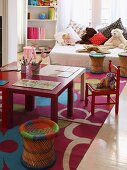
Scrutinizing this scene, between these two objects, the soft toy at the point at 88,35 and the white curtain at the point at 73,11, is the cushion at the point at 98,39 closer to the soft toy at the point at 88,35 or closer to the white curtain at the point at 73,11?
the soft toy at the point at 88,35

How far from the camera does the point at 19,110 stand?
3537mm

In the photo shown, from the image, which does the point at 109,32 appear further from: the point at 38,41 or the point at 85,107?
the point at 85,107

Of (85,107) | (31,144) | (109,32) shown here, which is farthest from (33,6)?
(31,144)

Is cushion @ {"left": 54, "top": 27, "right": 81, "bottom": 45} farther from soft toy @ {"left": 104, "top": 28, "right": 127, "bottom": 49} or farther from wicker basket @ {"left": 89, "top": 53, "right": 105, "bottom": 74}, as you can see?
wicker basket @ {"left": 89, "top": 53, "right": 105, "bottom": 74}

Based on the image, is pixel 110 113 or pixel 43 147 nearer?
pixel 43 147

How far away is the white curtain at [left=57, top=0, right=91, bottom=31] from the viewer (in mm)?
7246

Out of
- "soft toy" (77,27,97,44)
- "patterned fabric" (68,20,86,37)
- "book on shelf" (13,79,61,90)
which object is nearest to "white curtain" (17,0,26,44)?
"patterned fabric" (68,20,86,37)

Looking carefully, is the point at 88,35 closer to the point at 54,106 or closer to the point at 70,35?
the point at 70,35

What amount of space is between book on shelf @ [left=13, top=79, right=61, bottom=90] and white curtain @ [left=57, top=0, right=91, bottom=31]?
4.50 m

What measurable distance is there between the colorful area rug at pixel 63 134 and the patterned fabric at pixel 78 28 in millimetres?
3253

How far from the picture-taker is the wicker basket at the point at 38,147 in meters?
2.27

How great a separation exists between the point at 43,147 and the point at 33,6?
551 cm

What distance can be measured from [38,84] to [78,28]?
170 inches

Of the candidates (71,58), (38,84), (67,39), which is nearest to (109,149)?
(38,84)
